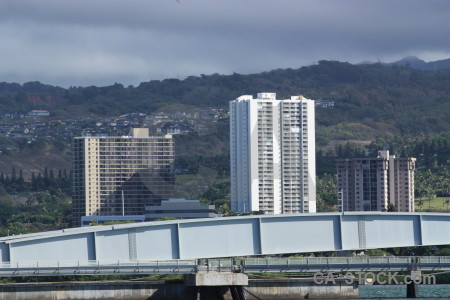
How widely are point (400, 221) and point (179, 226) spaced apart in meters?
13.7

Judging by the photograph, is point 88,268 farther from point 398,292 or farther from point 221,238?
point 398,292

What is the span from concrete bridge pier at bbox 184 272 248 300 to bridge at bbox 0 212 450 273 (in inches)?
51.4

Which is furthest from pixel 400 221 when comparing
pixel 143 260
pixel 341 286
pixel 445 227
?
pixel 143 260

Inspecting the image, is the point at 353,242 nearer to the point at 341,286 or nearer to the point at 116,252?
the point at 341,286

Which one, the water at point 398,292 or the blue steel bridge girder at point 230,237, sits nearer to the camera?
the blue steel bridge girder at point 230,237

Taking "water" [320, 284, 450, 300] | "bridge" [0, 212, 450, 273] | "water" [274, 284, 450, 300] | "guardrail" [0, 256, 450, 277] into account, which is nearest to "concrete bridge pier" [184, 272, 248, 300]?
"guardrail" [0, 256, 450, 277]

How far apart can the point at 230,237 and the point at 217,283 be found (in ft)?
9.75

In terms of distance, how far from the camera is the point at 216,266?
224ft

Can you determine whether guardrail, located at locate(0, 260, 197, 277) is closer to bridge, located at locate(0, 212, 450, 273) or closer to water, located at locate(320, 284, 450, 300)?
bridge, located at locate(0, 212, 450, 273)

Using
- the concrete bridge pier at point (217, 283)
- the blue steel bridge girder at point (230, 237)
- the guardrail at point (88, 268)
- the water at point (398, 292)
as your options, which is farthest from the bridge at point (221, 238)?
the water at point (398, 292)

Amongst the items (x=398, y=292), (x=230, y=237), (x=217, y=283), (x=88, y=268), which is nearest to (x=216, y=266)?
(x=217, y=283)

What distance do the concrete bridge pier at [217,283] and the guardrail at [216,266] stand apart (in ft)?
2.16

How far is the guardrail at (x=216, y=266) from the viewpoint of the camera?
6412 centimetres

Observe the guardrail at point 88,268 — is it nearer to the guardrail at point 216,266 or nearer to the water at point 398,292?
the guardrail at point 216,266
